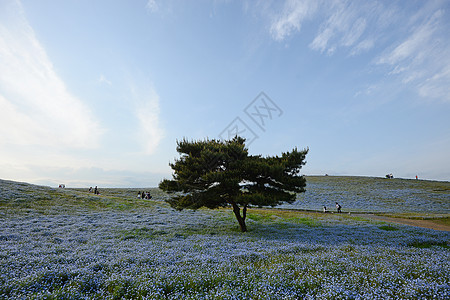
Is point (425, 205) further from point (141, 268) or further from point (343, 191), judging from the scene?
point (141, 268)

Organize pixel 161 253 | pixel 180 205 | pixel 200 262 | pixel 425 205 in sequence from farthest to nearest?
1. pixel 425 205
2. pixel 180 205
3. pixel 161 253
4. pixel 200 262

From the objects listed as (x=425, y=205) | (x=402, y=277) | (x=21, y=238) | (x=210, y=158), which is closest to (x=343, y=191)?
(x=425, y=205)

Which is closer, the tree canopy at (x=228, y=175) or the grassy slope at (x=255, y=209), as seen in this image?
the tree canopy at (x=228, y=175)

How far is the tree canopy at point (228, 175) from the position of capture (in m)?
17.7

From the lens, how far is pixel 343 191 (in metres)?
65.4

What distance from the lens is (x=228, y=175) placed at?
1780 centimetres

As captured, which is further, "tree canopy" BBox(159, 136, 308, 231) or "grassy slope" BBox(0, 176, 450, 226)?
"grassy slope" BBox(0, 176, 450, 226)

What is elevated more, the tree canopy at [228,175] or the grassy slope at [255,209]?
the tree canopy at [228,175]

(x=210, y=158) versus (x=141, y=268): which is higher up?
(x=210, y=158)

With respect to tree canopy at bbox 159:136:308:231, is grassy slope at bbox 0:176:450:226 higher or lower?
lower

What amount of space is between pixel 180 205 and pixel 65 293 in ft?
43.2

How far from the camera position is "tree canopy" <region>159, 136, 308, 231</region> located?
17.7 m

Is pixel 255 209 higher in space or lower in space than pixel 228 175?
lower

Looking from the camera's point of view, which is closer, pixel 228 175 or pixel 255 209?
pixel 228 175
